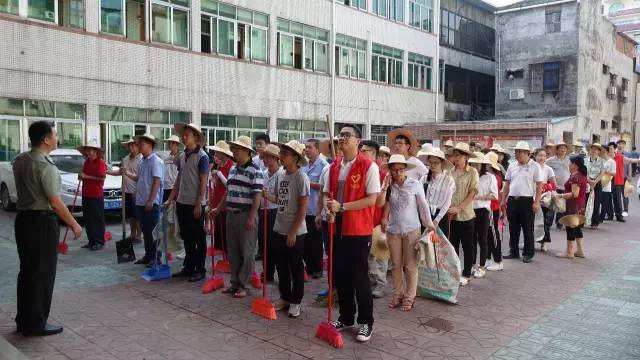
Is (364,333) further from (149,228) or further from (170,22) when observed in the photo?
(170,22)

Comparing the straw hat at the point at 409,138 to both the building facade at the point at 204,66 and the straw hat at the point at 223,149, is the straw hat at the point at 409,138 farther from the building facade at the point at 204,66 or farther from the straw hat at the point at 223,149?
the building facade at the point at 204,66

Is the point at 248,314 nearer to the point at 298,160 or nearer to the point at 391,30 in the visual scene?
the point at 298,160

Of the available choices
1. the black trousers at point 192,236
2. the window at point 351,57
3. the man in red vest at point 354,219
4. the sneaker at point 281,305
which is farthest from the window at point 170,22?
the man in red vest at point 354,219

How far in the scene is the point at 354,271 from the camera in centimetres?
471

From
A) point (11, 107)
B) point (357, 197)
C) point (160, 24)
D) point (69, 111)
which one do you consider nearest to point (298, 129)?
point (160, 24)

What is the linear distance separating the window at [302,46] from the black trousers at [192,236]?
54.4 feet

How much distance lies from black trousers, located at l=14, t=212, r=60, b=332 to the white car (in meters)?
5.53

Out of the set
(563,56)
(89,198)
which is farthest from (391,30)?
(89,198)

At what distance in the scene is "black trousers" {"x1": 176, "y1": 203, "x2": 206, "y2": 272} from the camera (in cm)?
667

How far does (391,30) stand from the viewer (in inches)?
1119

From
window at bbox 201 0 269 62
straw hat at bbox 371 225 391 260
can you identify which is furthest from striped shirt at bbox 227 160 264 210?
window at bbox 201 0 269 62

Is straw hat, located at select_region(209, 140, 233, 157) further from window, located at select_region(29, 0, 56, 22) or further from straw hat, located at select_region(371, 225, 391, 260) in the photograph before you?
window, located at select_region(29, 0, 56, 22)

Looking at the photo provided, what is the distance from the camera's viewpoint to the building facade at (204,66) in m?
15.3

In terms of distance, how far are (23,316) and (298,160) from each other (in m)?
2.90
